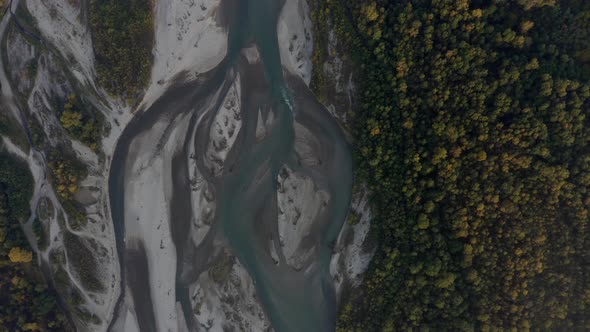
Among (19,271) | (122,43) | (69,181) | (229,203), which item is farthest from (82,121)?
(229,203)

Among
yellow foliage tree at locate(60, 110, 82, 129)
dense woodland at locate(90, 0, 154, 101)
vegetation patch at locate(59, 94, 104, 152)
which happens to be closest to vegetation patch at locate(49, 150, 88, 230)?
vegetation patch at locate(59, 94, 104, 152)

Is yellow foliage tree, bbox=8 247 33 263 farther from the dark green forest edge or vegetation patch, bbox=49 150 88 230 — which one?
the dark green forest edge

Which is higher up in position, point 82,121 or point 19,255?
point 82,121

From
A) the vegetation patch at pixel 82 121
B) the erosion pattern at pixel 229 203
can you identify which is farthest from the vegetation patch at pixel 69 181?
the erosion pattern at pixel 229 203

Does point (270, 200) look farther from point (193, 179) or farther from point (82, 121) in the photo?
point (82, 121)

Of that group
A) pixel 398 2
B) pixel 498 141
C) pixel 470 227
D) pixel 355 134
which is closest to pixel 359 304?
pixel 470 227

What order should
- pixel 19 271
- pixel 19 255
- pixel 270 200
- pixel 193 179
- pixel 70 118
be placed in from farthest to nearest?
pixel 270 200
pixel 193 179
pixel 19 271
pixel 70 118
pixel 19 255

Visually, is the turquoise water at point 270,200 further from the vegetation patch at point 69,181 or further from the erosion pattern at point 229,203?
the vegetation patch at point 69,181
